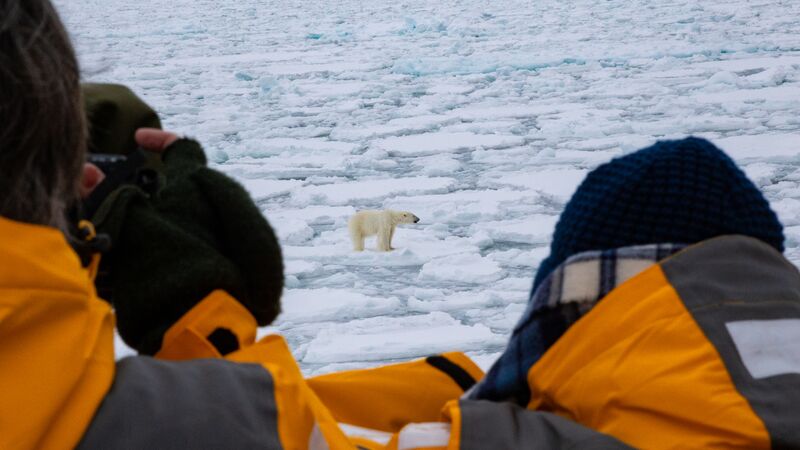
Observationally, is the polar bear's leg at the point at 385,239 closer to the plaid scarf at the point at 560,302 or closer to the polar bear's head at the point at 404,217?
the polar bear's head at the point at 404,217

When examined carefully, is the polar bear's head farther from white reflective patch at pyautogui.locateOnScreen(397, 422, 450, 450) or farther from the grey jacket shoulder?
the grey jacket shoulder

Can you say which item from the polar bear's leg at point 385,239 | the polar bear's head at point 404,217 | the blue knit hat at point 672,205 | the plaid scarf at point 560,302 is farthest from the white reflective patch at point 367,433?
the polar bear's head at point 404,217

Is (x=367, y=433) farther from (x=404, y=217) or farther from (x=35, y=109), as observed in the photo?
(x=404, y=217)

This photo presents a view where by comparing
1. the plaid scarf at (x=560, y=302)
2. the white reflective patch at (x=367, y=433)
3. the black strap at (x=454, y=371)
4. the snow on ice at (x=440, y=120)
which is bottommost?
the snow on ice at (x=440, y=120)

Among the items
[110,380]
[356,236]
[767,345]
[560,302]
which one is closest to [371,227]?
[356,236]

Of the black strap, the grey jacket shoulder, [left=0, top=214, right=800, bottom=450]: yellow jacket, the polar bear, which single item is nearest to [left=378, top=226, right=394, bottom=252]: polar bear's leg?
the polar bear
